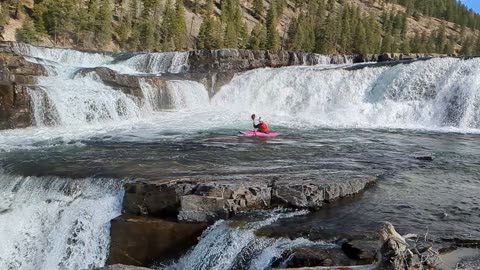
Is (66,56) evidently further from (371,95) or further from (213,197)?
(213,197)

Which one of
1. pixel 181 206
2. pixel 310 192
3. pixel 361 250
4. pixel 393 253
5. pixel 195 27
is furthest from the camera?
pixel 195 27

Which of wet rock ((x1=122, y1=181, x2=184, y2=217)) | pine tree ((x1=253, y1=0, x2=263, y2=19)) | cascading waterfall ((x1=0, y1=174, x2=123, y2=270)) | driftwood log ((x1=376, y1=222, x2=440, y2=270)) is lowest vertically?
cascading waterfall ((x1=0, y1=174, x2=123, y2=270))

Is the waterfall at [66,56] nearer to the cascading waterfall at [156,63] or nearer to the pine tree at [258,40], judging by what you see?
the cascading waterfall at [156,63]

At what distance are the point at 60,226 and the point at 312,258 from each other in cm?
562

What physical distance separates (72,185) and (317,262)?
6572mm

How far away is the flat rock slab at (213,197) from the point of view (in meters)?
9.43

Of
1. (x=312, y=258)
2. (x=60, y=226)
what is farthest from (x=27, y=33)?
(x=312, y=258)

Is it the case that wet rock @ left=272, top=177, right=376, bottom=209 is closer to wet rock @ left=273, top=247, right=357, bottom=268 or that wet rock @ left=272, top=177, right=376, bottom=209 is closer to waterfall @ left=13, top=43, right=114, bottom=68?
wet rock @ left=273, top=247, right=357, bottom=268

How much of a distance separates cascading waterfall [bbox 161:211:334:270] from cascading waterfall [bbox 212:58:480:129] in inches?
699

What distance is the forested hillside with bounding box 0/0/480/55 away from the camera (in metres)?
58.3

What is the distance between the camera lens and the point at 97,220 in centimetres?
993

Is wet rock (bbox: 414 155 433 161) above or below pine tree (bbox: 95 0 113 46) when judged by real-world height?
below

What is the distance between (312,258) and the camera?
7.08 meters

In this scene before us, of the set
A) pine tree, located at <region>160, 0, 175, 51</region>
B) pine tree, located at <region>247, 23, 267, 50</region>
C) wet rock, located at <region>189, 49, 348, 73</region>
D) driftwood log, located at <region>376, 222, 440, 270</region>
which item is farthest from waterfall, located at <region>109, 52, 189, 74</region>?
driftwood log, located at <region>376, 222, 440, 270</region>
